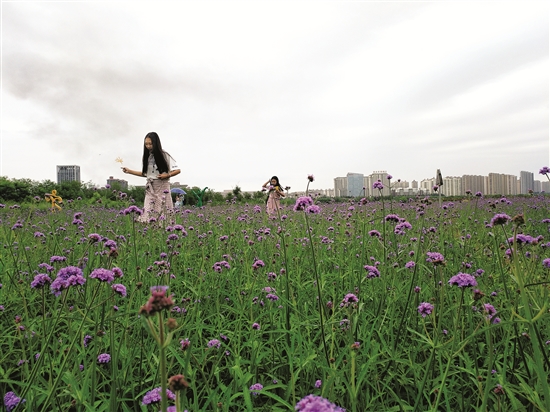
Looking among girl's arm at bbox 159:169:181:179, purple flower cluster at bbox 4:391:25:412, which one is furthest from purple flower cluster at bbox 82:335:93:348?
girl's arm at bbox 159:169:181:179

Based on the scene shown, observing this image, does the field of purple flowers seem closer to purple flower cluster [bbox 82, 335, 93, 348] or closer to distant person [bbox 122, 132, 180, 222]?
purple flower cluster [bbox 82, 335, 93, 348]

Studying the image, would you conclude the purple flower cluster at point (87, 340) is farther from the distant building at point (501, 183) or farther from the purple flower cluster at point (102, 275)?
the distant building at point (501, 183)

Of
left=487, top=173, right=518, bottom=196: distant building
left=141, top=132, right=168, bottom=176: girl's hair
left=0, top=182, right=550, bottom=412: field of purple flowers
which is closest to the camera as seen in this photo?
left=0, top=182, right=550, bottom=412: field of purple flowers

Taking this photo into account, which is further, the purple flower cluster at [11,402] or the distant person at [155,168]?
the distant person at [155,168]

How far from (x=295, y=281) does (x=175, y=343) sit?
4.00ft

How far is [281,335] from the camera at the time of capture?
2.18 m

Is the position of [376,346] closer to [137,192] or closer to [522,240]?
[522,240]

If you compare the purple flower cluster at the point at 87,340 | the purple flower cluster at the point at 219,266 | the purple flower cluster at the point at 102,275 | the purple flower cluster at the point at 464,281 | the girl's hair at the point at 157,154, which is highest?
the girl's hair at the point at 157,154

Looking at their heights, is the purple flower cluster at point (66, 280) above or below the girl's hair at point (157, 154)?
below

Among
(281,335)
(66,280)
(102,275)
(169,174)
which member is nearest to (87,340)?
(66,280)

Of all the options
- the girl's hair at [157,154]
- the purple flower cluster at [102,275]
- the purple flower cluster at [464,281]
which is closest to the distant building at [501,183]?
the girl's hair at [157,154]

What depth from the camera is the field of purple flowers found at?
1306 mm

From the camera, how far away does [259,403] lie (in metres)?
1.72

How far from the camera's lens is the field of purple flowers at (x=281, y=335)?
1306 mm
